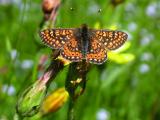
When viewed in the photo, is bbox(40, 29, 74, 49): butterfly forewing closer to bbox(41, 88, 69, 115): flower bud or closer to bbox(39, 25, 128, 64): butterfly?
bbox(39, 25, 128, 64): butterfly

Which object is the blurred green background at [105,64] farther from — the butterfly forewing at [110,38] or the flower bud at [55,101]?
the butterfly forewing at [110,38]

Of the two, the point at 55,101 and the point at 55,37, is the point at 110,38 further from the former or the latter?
the point at 55,101

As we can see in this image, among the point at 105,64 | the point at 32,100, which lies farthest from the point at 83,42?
the point at 105,64

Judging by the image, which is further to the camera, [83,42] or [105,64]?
[105,64]

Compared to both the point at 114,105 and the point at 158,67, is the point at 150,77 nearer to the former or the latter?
the point at 158,67

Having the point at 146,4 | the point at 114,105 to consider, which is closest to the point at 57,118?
the point at 114,105

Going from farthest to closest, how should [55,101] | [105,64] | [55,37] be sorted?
[105,64]
[55,101]
[55,37]

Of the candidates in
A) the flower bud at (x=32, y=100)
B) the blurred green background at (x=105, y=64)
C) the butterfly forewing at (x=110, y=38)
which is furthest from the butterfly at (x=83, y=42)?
the blurred green background at (x=105, y=64)
